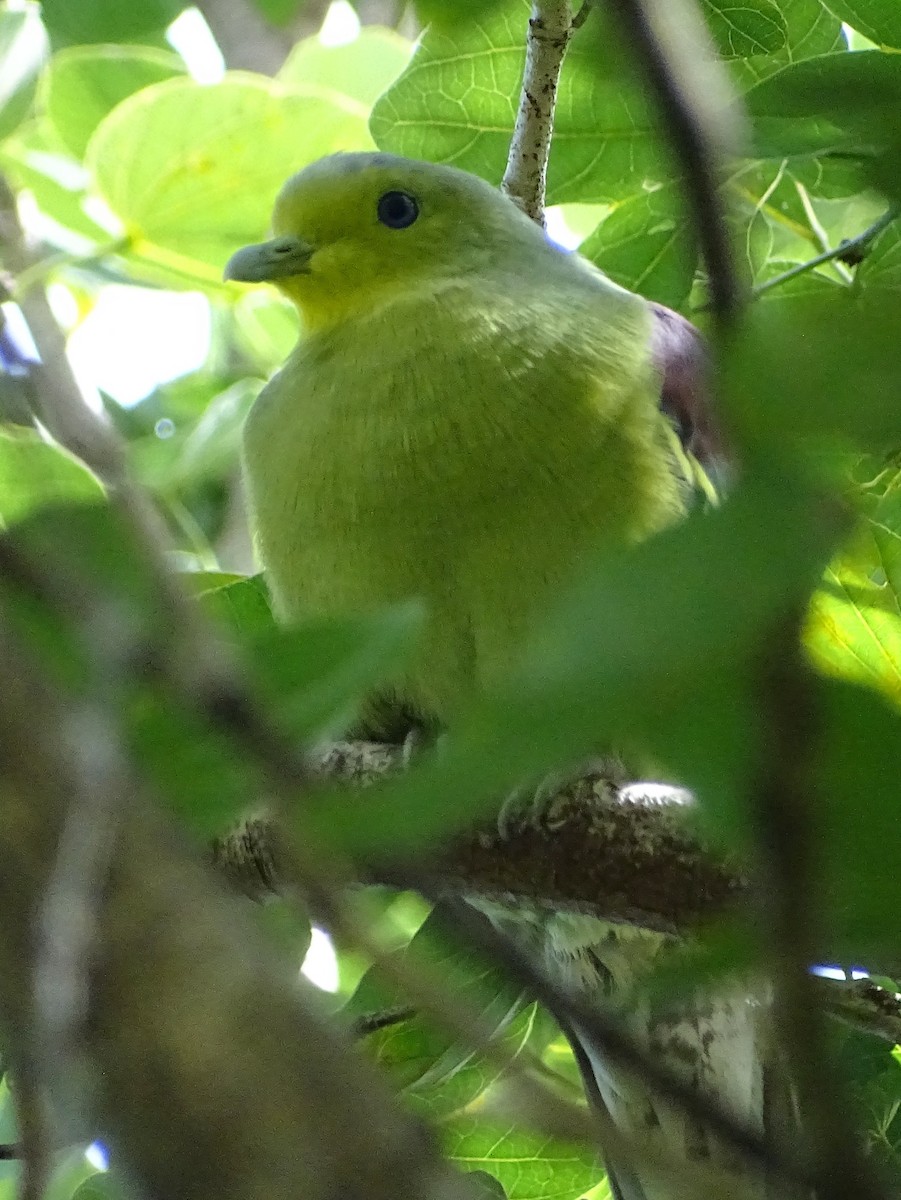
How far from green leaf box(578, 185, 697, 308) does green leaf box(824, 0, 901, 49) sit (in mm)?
388

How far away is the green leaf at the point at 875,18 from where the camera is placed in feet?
5.26

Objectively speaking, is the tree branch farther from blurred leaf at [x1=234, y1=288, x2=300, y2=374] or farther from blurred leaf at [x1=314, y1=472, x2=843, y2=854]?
blurred leaf at [x1=234, y1=288, x2=300, y2=374]

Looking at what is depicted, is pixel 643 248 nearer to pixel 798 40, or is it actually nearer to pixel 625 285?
pixel 625 285

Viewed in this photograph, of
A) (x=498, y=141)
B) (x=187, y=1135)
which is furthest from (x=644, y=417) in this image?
(x=187, y=1135)

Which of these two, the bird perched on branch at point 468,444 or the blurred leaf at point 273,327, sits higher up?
the bird perched on branch at point 468,444

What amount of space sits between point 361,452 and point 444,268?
0.48 meters

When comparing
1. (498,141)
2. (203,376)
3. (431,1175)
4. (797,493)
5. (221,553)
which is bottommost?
(221,553)

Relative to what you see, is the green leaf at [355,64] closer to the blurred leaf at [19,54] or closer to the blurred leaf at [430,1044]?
the blurred leaf at [19,54]

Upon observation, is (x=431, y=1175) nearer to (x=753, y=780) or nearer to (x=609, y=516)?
(x=753, y=780)

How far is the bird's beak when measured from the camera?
2168 millimetres

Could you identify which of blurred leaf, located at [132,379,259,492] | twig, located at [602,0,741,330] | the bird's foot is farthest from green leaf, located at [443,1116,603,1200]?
twig, located at [602,0,741,330]

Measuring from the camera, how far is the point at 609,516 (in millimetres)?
1776

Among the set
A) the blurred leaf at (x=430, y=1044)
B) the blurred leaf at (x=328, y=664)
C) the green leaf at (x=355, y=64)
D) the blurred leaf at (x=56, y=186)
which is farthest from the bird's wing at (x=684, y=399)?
the blurred leaf at (x=328, y=664)

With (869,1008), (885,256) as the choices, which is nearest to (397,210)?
(885,256)
